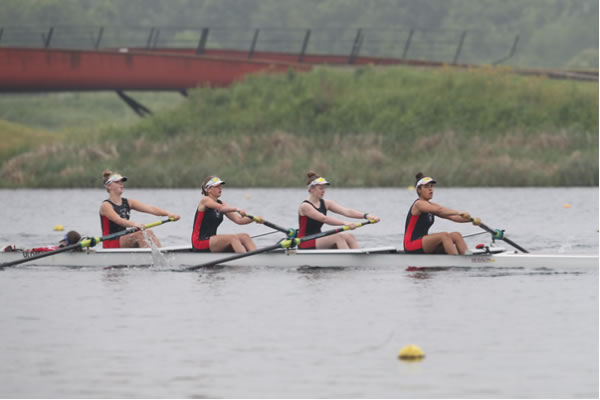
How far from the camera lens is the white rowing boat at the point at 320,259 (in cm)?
1873

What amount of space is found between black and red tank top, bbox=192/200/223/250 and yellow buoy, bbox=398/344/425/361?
7.72 m

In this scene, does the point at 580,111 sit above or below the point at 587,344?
above

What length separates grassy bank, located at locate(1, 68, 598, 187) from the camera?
41.4 m

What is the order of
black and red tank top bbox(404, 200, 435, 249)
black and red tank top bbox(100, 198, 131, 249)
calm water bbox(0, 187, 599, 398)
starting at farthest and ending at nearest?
black and red tank top bbox(100, 198, 131, 249)
black and red tank top bbox(404, 200, 435, 249)
calm water bbox(0, 187, 599, 398)

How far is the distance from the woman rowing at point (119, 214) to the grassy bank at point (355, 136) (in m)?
21.0

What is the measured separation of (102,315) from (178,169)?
27.6 metres

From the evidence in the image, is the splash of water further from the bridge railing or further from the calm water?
the bridge railing

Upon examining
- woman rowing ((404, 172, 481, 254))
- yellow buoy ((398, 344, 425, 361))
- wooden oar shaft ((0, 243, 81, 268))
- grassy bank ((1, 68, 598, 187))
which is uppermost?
grassy bank ((1, 68, 598, 187))

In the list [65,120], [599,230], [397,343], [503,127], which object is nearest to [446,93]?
[503,127]

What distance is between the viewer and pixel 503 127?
44.6 m

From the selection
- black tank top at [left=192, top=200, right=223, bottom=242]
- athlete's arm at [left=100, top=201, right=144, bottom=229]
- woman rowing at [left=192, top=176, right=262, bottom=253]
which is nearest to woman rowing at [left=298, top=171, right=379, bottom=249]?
woman rowing at [left=192, top=176, right=262, bottom=253]

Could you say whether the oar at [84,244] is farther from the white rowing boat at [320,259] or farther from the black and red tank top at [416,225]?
the black and red tank top at [416,225]

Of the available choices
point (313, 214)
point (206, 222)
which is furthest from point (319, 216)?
point (206, 222)

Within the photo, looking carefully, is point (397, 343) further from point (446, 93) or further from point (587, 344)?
point (446, 93)
